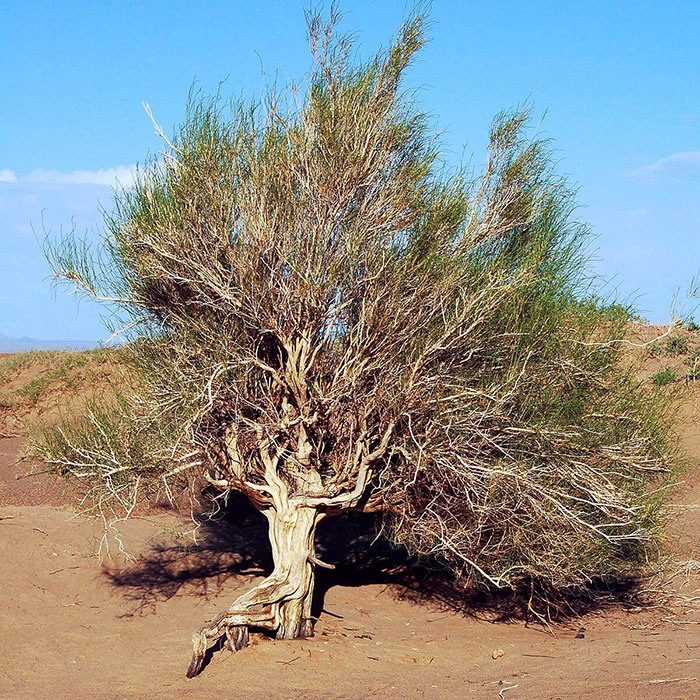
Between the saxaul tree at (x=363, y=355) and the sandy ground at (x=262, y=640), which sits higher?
the saxaul tree at (x=363, y=355)

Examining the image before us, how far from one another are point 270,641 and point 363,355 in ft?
9.90

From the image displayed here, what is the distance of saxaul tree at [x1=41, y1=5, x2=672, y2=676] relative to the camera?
7.21m

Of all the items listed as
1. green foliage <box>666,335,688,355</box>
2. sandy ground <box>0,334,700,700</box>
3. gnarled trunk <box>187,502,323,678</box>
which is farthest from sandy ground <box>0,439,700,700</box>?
green foliage <box>666,335,688,355</box>

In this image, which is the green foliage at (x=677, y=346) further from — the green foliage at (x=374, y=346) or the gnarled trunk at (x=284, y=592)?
the gnarled trunk at (x=284, y=592)

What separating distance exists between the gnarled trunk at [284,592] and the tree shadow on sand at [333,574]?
135cm

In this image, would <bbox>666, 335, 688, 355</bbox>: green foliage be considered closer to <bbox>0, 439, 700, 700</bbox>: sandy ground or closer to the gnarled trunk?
<bbox>0, 439, 700, 700</bbox>: sandy ground

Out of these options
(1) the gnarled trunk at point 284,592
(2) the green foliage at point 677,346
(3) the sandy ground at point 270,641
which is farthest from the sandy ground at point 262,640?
(2) the green foliage at point 677,346

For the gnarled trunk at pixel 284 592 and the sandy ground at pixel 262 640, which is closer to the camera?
the sandy ground at pixel 262 640

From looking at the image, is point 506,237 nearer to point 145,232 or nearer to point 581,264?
point 581,264

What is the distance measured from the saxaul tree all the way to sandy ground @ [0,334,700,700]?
0.65 m

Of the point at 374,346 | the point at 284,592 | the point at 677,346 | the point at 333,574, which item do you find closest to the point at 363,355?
the point at 374,346

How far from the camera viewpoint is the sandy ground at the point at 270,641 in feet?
21.6

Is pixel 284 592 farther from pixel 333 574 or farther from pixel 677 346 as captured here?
pixel 677 346

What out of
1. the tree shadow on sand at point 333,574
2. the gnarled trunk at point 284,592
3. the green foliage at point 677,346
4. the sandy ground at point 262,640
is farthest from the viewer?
the green foliage at point 677,346
